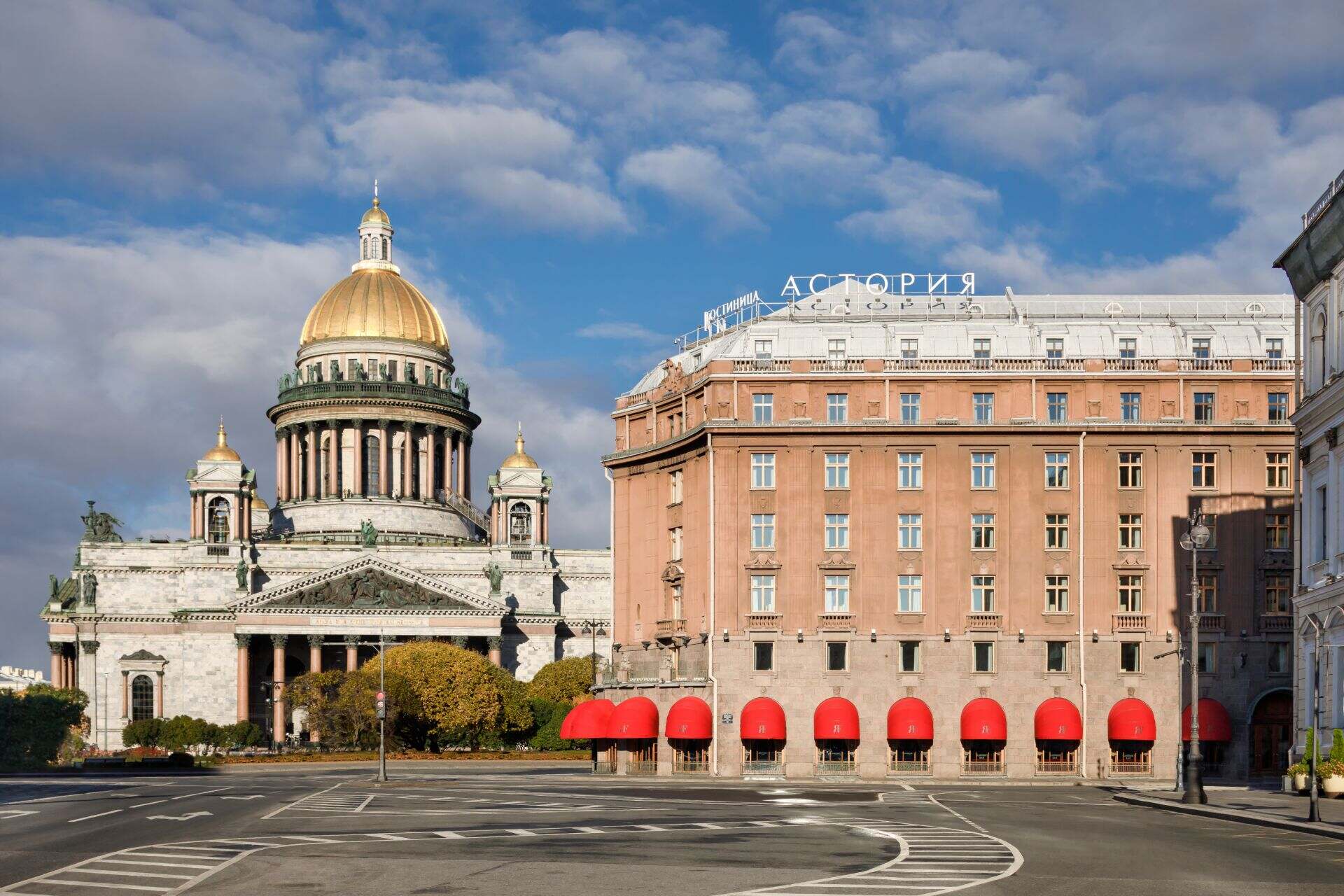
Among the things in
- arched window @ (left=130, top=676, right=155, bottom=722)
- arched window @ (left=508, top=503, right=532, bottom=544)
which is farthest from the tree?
arched window @ (left=130, top=676, right=155, bottom=722)

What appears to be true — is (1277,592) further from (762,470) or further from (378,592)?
(378,592)

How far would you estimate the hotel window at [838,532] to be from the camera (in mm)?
79438

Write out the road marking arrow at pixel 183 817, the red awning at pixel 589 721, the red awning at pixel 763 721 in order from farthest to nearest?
the red awning at pixel 589 721 → the red awning at pixel 763 721 → the road marking arrow at pixel 183 817

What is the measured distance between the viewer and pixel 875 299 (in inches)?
3519

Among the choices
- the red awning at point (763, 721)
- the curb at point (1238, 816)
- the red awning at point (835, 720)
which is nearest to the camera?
the curb at point (1238, 816)

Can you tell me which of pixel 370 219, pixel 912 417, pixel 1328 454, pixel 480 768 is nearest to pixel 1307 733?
pixel 1328 454

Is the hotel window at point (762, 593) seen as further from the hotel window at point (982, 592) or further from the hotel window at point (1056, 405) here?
the hotel window at point (1056, 405)

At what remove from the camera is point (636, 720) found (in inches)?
3150

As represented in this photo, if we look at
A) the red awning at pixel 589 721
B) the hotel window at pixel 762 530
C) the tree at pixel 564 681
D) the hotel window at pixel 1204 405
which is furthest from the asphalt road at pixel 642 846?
the tree at pixel 564 681

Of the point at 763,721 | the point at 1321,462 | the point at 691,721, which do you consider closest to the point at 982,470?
the point at 763,721

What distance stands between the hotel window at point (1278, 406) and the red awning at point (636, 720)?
3032 centimetres

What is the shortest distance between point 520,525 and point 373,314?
27.2m

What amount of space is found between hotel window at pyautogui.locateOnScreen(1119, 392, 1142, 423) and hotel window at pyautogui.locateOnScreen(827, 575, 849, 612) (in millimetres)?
14341

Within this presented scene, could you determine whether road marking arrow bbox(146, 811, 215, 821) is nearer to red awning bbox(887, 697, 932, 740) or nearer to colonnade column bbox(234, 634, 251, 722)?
red awning bbox(887, 697, 932, 740)
